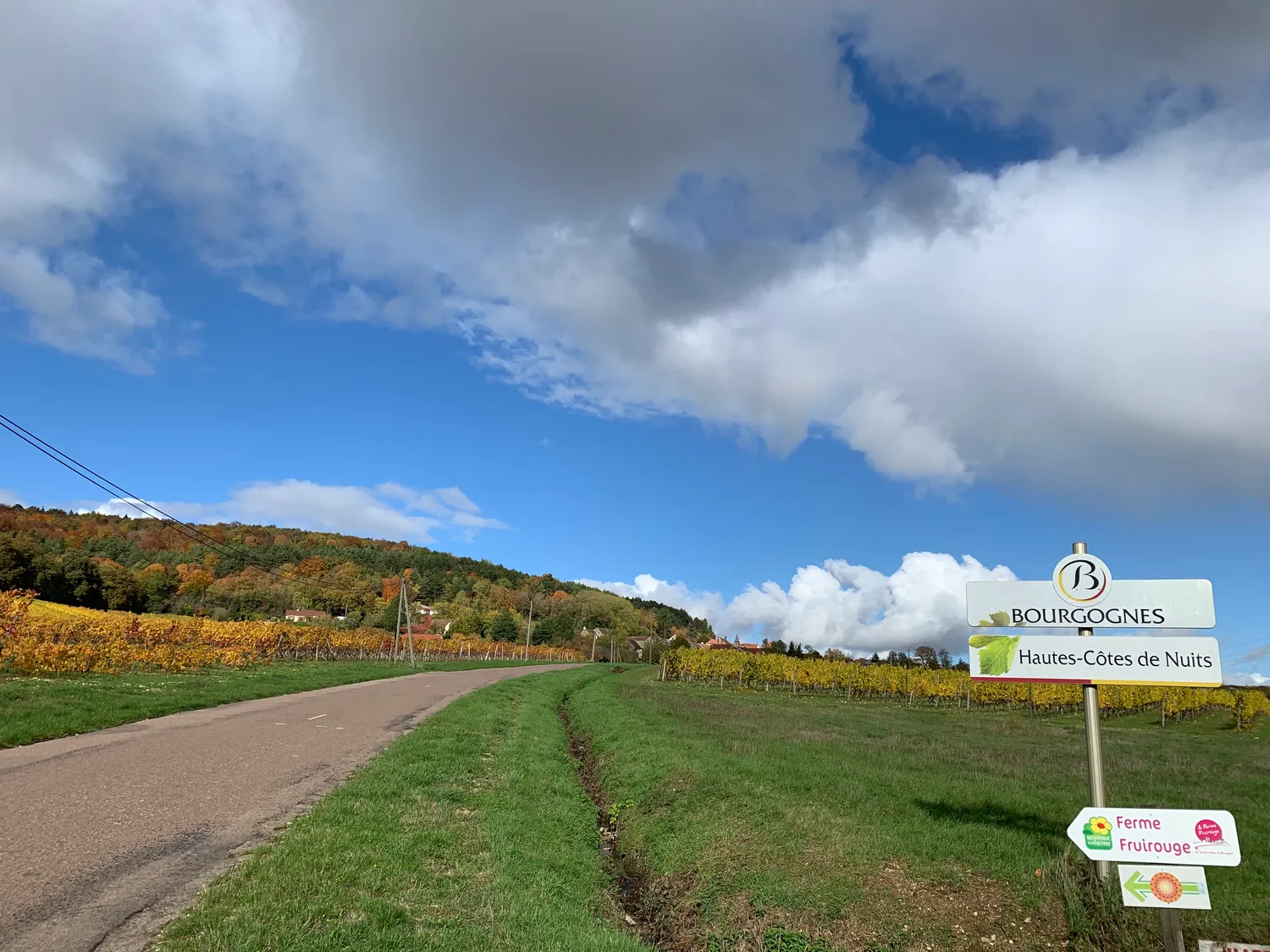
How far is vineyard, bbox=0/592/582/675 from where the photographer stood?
23719mm

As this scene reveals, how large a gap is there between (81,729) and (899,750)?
20895mm

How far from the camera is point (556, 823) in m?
11.4

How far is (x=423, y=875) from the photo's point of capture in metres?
7.39

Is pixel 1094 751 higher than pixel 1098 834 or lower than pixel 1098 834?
higher

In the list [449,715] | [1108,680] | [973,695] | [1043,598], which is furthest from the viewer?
[973,695]

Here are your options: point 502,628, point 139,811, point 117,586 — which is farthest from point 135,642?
point 502,628

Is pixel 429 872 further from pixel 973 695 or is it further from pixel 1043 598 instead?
pixel 973 695

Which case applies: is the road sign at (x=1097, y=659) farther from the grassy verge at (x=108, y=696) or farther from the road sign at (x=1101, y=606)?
the grassy verge at (x=108, y=696)

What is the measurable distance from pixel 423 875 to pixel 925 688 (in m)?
70.0

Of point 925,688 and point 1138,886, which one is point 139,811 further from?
point 925,688

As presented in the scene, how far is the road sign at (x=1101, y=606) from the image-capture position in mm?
7219

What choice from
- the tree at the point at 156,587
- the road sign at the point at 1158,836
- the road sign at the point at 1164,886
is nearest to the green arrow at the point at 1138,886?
the road sign at the point at 1164,886

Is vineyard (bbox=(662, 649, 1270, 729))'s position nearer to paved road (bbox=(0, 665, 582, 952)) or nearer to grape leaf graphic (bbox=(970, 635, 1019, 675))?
paved road (bbox=(0, 665, 582, 952))

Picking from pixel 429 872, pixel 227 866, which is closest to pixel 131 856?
pixel 227 866
